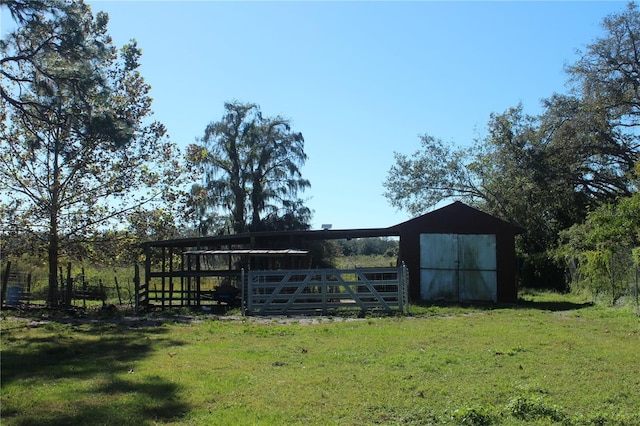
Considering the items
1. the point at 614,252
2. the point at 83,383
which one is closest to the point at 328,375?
the point at 83,383

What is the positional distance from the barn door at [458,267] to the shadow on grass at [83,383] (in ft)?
44.3

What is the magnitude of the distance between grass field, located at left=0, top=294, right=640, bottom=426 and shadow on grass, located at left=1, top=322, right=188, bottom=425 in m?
0.02

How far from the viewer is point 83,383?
7.01m

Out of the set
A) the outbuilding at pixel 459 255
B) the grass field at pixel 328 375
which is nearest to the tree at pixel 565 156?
the outbuilding at pixel 459 255

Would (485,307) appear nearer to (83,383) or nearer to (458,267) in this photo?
(458,267)

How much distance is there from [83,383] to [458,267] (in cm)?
1777

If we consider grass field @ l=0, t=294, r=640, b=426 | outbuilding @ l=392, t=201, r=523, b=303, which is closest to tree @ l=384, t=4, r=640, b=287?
outbuilding @ l=392, t=201, r=523, b=303

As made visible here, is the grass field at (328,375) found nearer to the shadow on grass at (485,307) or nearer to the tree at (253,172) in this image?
the shadow on grass at (485,307)

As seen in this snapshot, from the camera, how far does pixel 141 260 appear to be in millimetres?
26047

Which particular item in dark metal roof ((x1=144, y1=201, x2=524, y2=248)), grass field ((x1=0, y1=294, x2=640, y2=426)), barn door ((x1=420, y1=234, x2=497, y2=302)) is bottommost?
grass field ((x1=0, y1=294, x2=640, y2=426))

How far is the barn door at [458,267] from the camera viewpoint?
22.5m

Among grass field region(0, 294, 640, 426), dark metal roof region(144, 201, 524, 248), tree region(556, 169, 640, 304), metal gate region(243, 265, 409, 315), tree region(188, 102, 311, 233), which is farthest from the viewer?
tree region(188, 102, 311, 233)

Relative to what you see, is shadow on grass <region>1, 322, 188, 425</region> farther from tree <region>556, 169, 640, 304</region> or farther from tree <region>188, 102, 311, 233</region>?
tree <region>188, 102, 311, 233</region>

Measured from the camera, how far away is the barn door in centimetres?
2245
